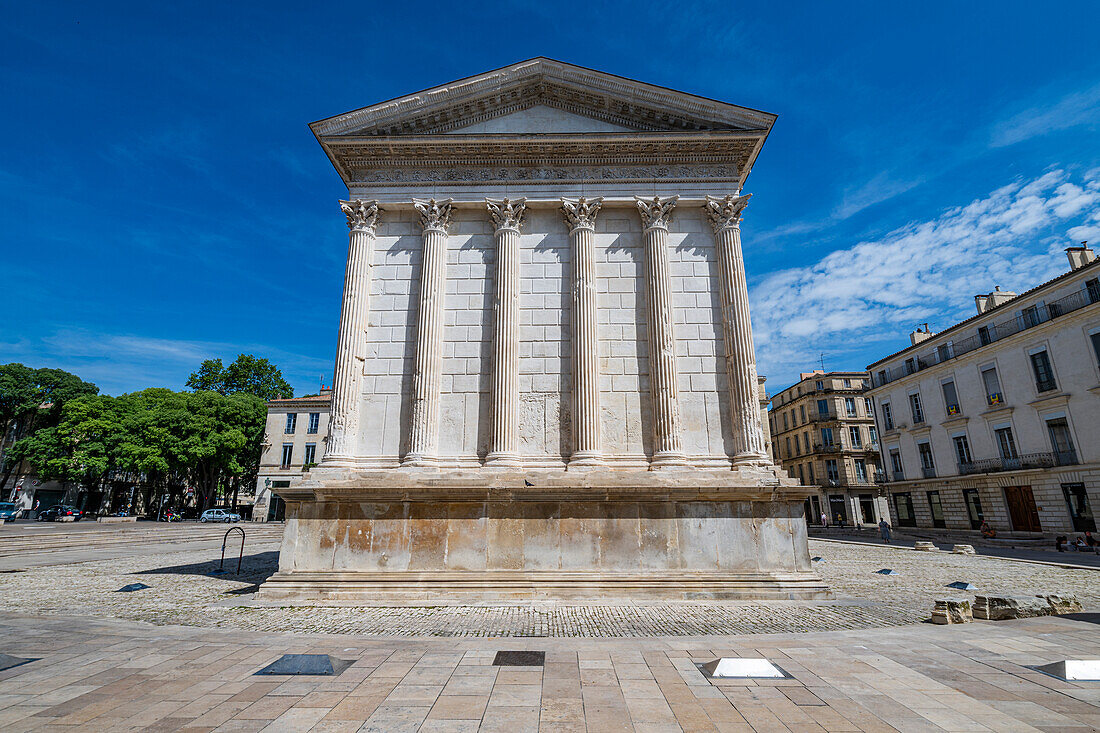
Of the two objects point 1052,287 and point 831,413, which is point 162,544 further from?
point 831,413

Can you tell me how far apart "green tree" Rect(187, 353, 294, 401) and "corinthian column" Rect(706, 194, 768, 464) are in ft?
220

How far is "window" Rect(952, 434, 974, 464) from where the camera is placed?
3688 cm

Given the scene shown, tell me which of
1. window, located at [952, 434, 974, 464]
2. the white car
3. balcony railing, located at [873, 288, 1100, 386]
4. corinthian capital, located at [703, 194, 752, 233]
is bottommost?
the white car

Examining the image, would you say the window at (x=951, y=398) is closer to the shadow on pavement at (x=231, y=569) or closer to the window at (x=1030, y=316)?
the window at (x=1030, y=316)

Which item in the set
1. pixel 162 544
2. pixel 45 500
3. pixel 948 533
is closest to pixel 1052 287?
pixel 948 533

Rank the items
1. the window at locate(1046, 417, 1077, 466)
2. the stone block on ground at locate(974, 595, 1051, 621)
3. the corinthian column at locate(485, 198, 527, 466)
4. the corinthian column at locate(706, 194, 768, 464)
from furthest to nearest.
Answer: the window at locate(1046, 417, 1077, 466) → the corinthian column at locate(485, 198, 527, 466) → the corinthian column at locate(706, 194, 768, 464) → the stone block on ground at locate(974, 595, 1051, 621)

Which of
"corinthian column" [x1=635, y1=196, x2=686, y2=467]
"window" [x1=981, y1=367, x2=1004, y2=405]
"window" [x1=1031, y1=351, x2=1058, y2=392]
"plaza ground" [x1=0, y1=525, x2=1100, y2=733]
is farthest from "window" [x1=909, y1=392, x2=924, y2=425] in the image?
"corinthian column" [x1=635, y1=196, x2=686, y2=467]

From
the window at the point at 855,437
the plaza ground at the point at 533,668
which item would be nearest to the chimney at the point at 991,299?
the window at the point at 855,437

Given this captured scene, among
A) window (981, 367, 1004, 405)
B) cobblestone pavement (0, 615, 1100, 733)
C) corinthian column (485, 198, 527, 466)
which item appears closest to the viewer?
cobblestone pavement (0, 615, 1100, 733)

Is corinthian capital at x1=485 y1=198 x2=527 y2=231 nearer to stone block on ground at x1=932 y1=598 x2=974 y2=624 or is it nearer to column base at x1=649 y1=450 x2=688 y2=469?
column base at x1=649 y1=450 x2=688 y2=469

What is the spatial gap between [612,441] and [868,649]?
7.30 m

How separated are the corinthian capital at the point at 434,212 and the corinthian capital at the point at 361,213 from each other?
1.26 m

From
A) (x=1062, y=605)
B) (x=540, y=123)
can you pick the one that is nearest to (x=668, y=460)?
(x=1062, y=605)

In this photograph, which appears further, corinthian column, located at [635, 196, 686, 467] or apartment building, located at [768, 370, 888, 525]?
apartment building, located at [768, 370, 888, 525]
